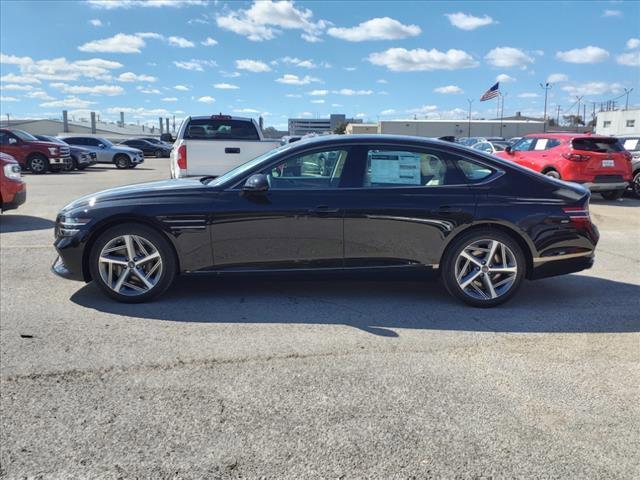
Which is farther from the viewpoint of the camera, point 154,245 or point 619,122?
point 619,122

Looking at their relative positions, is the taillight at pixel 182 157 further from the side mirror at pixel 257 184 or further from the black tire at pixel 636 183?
the black tire at pixel 636 183

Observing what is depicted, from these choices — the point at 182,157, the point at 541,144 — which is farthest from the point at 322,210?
the point at 541,144

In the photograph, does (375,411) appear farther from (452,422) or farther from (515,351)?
(515,351)

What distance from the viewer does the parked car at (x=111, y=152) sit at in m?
26.9

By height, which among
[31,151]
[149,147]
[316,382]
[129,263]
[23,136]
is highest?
[149,147]

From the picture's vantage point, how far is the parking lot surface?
259 cm

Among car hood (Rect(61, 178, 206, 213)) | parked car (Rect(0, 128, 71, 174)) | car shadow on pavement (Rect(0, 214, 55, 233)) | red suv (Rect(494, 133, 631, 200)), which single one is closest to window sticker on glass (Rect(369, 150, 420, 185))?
car hood (Rect(61, 178, 206, 213))

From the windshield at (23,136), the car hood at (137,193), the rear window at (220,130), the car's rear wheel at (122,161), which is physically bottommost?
the car hood at (137,193)

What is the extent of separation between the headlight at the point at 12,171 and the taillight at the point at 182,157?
8.78 ft

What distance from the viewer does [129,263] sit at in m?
4.74

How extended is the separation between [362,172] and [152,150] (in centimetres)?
3840

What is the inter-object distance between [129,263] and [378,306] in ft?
7.46

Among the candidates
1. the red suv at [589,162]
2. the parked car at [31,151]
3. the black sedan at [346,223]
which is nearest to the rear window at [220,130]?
the black sedan at [346,223]

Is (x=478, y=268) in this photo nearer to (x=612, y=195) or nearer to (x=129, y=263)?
(x=129, y=263)
